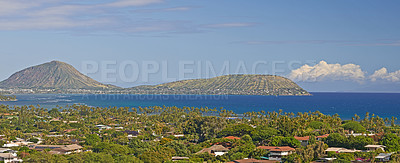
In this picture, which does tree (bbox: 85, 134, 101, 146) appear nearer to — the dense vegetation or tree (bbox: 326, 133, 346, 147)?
the dense vegetation

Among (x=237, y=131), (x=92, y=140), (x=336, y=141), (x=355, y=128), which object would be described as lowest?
(x=92, y=140)

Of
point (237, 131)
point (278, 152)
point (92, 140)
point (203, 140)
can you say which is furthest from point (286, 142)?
point (92, 140)

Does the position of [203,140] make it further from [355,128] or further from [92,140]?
[355,128]

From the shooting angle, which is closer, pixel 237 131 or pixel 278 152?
pixel 278 152

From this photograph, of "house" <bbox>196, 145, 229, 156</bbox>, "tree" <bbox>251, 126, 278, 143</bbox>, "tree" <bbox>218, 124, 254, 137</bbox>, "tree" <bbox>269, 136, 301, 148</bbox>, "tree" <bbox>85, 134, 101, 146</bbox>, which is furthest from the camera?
Answer: "tree" <bbox>218, 124, 254, 137</bbox>

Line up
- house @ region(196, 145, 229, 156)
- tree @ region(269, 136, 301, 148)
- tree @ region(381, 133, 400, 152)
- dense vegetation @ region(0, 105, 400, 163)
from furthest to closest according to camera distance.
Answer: tree @ region(269, 136, 301, 148), house @ region(196, 145, 229, 156), tree @ region(381, 133, 400, 152), dense vegetation @ region(0, 105, 400, 163)

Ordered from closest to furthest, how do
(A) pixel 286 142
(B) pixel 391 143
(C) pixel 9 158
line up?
(C) pixel 9 158
(B) pixel 391 143
(A) pixel 286 142

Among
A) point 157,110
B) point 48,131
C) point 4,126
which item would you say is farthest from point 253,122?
point 157,110

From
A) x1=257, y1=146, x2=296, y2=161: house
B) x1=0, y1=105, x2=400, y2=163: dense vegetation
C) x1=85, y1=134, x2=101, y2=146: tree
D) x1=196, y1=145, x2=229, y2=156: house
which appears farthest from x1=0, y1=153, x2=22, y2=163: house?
x1=257, y1=146, x2=296, y2=161: house

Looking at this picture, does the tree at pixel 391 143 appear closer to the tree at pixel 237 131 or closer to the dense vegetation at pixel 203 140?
the dense vegetation at pixel 203 140

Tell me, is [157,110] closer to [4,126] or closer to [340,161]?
[4,126]

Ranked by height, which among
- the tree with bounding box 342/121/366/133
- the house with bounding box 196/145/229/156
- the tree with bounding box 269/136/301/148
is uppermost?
the tree with bounding box 342/121/366/133
